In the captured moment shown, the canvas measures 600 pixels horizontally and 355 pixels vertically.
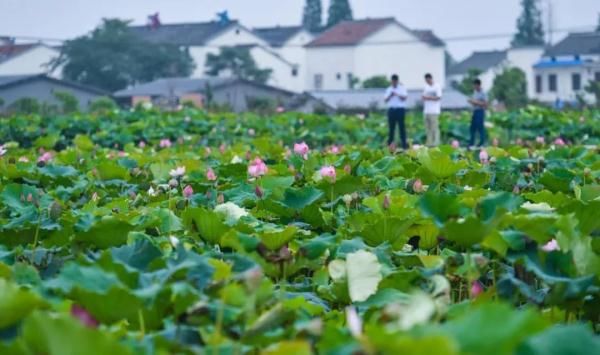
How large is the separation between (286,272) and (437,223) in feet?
1.18

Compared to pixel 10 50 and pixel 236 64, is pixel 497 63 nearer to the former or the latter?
pixel 236 64

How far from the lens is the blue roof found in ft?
245

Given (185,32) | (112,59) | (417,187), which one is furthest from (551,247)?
(185,32)

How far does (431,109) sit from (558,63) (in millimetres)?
59167

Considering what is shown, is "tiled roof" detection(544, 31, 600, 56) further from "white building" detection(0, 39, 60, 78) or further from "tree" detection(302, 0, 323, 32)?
"tree" detection(302, 0, 323, 32)

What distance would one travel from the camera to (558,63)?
248 feet

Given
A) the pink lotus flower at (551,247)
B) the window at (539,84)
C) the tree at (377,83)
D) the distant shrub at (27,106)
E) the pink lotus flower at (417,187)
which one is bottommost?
the window at (539,84)

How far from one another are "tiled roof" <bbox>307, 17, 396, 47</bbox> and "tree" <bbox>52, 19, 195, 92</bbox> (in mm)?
9966

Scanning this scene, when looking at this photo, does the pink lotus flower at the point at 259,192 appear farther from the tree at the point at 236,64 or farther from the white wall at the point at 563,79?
the white wall at the point at 563,79

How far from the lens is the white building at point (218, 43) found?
240ft

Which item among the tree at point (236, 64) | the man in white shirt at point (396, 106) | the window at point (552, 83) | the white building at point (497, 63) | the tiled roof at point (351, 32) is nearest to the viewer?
the man in white shirt at point (396, 106)

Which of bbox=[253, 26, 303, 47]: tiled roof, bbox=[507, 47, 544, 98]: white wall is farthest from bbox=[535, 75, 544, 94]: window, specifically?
bbox=[253, 26, 303, 47]: tiled roof

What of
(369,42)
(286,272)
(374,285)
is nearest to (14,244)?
(286,272)


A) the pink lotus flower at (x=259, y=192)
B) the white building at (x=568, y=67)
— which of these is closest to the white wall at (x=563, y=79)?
the white building at (x=568, y=67)
